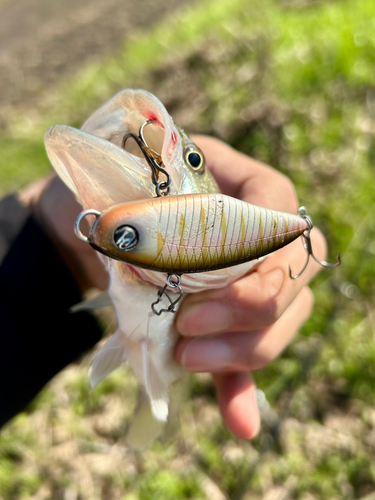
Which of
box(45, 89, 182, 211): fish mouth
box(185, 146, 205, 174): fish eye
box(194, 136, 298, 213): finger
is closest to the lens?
box(45, 89, 182, 211): fish mouth

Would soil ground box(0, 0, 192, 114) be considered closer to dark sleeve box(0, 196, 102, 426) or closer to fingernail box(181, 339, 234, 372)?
dark sleeve box(0, 196, 102, 426)

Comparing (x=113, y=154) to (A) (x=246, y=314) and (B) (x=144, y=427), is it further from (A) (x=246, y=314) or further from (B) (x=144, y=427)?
(B) (x=144, y=427)

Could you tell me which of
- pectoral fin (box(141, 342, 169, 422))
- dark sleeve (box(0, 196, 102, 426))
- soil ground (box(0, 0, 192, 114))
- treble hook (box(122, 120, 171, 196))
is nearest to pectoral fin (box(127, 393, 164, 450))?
pectoral fin (box(141, 342, 169, 422))

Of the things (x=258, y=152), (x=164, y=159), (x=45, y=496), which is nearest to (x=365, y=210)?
(x=258, y=152)

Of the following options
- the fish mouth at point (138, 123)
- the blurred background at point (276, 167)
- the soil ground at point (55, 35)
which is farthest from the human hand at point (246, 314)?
the soil ground at point (55, 35)

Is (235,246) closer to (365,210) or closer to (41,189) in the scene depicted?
(41,189)

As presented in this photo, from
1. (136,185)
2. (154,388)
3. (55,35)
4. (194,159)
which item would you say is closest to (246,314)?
(154,388)
